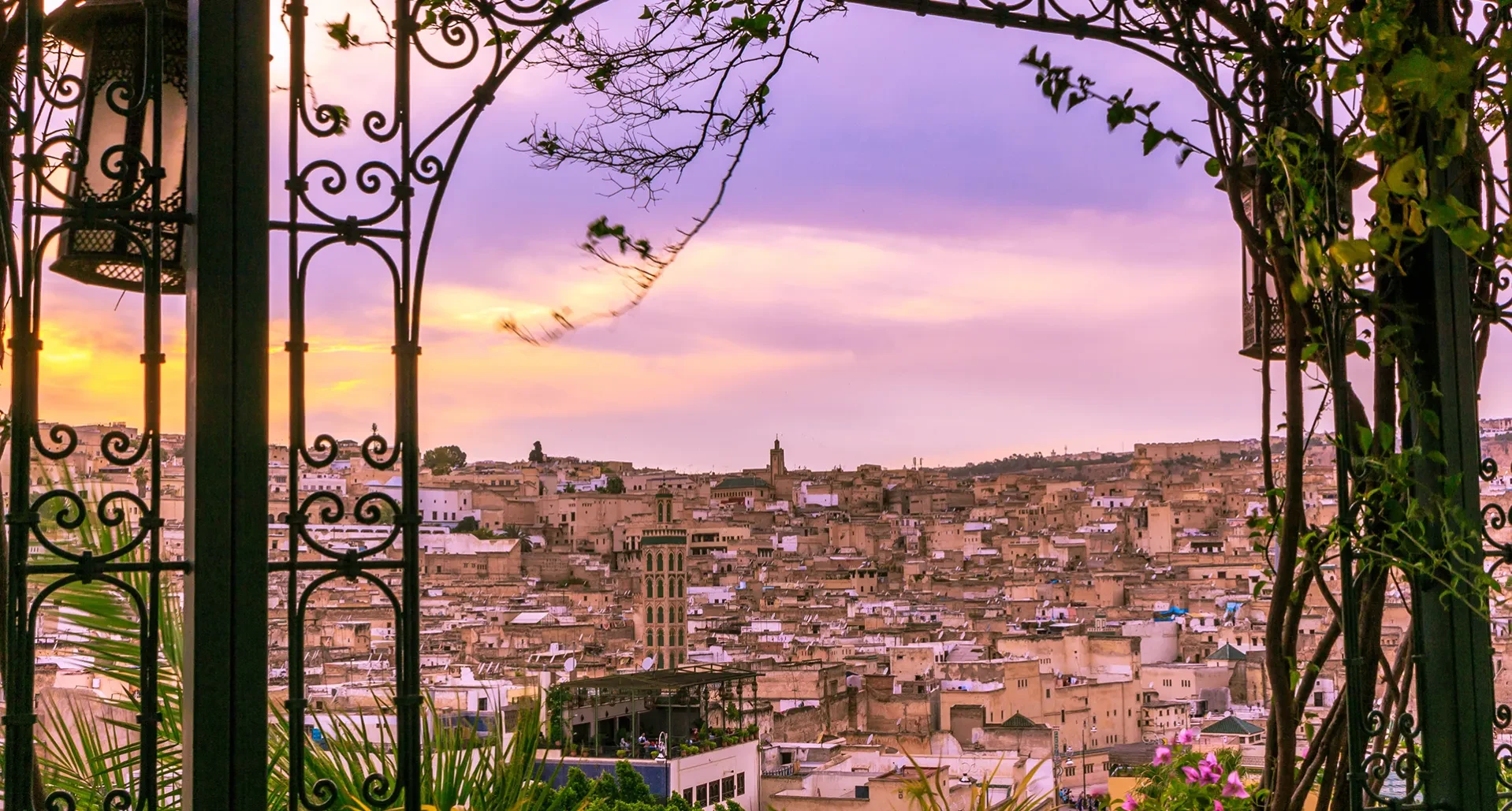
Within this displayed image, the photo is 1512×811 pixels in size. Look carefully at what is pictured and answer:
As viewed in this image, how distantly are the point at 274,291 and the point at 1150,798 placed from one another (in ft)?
5.46

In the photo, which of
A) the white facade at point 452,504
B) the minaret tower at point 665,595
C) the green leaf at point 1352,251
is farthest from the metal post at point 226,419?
the white facade at point 452,504

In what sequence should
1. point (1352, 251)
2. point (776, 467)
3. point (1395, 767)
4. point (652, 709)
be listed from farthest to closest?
point (776, 467) → point (652, 709) → point (1395, 767) → point (1352, 251)

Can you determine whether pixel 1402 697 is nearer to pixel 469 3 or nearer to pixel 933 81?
pixel 469 3

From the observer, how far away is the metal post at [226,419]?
1207 millimetres

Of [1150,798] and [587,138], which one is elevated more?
[587,138]

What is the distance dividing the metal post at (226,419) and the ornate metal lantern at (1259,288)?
1.18m

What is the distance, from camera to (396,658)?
1.32m

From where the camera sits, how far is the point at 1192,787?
83.4 inches

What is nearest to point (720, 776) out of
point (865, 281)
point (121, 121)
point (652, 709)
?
point (652, 709)

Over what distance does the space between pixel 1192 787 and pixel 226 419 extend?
158 cm

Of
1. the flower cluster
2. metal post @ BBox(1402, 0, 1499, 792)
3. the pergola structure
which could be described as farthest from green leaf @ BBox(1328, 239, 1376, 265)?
the pergola structure

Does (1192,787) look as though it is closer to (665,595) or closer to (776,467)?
(665,595)

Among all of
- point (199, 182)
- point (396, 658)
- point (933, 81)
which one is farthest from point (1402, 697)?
point (933, 81)

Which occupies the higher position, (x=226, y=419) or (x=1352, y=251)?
(x=1352, y=251)
